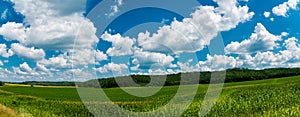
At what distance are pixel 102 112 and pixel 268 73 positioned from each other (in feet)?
220

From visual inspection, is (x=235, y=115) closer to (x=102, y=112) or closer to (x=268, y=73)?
(x=102, y=112)

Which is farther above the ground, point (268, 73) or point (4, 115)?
point (268, 73)

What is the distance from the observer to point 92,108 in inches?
1196

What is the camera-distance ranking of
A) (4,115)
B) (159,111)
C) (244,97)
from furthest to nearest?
(244,97) < (159,111) < (4,115)

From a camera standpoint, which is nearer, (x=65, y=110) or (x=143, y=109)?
(x=143, y=109)

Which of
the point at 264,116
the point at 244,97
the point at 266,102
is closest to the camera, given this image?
the point at 264,116

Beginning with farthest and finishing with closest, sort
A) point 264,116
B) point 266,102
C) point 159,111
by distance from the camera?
1. point 266,102
2. point 159,111
3. point 264,116

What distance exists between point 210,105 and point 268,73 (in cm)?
6444

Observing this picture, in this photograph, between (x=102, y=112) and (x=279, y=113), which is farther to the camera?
(x=102, y=112)

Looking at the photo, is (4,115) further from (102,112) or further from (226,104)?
(226,104)

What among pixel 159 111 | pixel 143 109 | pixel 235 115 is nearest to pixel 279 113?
pixel 235 115

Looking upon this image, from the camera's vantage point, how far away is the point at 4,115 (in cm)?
2386

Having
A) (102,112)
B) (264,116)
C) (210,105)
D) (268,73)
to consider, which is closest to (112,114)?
(102,112)

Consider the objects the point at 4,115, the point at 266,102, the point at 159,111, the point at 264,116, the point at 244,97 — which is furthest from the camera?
the point at 244,97
